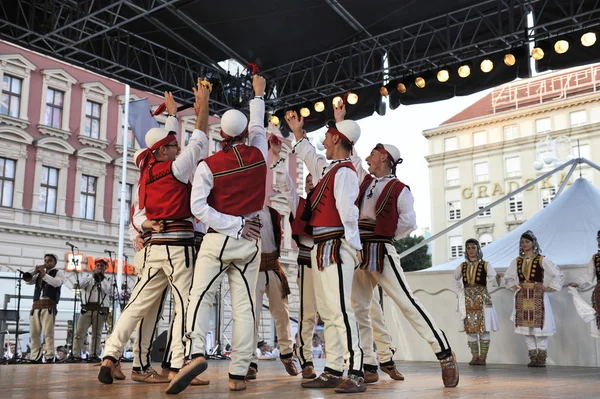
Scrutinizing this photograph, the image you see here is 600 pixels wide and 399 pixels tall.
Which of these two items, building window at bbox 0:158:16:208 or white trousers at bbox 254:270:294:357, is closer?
white trousers at bbox 254:270:294:357

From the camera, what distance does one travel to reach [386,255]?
15.1 ft

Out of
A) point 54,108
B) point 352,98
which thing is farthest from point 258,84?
point 54,108

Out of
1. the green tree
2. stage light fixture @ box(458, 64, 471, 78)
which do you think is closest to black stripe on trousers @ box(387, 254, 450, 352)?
stage light fixture @ box(458, 64, 471, 78)

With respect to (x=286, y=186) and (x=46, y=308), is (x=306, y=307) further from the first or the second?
(x=46, y=308)

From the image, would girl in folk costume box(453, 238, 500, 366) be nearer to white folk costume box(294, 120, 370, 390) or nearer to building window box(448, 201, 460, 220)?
white folk costume box(294, 120, 370, 390)

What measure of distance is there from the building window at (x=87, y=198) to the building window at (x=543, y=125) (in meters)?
30.0

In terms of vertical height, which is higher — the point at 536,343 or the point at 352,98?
the point at 352,98

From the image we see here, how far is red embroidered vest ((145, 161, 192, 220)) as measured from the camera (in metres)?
4.43

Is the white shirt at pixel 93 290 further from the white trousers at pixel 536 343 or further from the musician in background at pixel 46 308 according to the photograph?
the white trousers at pixel 536 343

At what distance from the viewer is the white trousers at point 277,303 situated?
5539 mm

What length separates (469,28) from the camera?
9.51 m

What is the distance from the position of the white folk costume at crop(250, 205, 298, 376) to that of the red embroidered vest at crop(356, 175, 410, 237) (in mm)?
974

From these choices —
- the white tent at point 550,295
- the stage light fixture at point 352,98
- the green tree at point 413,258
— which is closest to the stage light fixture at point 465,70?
the stage light fixture at point 352,98

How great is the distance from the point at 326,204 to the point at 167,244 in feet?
3.76
